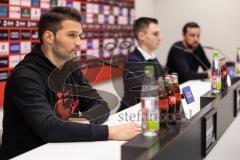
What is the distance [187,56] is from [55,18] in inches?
98.2

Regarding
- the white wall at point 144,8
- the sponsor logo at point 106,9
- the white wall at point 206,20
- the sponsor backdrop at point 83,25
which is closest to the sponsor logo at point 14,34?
the sponsor backdrop at point 83,25

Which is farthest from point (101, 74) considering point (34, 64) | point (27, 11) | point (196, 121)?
point (196, 121)

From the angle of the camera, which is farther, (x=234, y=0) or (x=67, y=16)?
(x=234, y=0)

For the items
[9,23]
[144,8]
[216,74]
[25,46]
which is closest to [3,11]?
[9,23]

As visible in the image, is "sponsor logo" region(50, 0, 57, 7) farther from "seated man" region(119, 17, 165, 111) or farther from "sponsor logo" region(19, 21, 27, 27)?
"seated man" region(119, 17, 165, 111)

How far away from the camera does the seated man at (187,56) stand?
3938 millimetres

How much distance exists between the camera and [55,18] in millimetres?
1943

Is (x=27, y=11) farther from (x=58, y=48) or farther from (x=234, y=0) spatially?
(x=234, y=0)

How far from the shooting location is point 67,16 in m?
1.96

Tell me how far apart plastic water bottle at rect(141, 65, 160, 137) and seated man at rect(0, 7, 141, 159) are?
8.9 inches

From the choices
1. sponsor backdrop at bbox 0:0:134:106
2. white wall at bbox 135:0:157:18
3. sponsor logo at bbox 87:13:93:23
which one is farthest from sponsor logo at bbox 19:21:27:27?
white wall at bbox 135:0:157:18

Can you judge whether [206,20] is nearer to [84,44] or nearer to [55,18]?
[84,44]

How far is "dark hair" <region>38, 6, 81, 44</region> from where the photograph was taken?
195 centimetres

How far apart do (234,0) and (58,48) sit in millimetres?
3589
